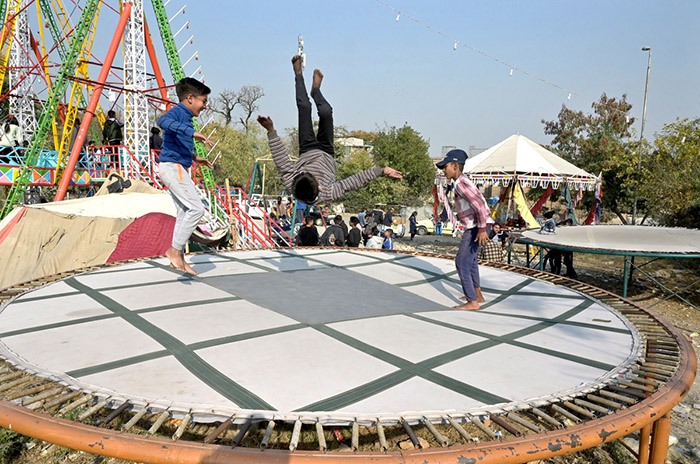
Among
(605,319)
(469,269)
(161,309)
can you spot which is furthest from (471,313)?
(161,309)

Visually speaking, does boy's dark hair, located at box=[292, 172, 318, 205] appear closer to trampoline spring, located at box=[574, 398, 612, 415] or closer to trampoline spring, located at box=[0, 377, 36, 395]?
trampoline spring, located at box=[0, 377, 36, 395]

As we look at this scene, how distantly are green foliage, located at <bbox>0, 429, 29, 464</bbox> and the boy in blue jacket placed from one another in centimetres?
155

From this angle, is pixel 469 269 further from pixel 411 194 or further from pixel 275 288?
pixel 411 194

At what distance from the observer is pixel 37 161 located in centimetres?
884

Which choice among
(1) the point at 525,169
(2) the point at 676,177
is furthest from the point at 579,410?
(2) the point at 676,177

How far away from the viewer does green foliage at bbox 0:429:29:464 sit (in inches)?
92.3

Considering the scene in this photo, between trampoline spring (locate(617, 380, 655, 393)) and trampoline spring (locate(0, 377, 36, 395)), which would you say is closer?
trampoline spring (locate(0, 377, 36, 395))

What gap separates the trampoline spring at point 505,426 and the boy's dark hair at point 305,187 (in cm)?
208

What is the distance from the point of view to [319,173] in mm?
3438

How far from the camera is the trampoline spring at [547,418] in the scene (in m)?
1.46

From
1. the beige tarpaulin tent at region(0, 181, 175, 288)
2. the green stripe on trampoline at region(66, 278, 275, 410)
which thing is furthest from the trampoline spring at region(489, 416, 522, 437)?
the beige tarpaulin tent at region(0, 181, 175, 288)

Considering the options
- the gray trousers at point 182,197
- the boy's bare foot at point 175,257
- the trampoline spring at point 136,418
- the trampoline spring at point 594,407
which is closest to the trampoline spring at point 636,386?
the trampoline spring at point 594,407

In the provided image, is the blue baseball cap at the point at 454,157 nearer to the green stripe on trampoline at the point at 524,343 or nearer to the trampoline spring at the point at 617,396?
the green stripe on trampoline at the point at 524,343

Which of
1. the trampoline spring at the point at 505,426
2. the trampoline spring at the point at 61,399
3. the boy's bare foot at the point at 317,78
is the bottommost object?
the trampoline spring at the point at 61,399
